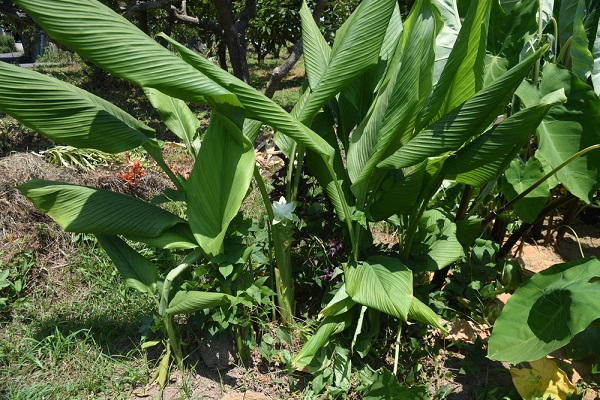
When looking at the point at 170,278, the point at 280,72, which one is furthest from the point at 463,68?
the point at 280,72

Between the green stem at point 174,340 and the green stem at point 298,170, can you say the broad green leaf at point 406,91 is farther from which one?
the green stem at point 174,340

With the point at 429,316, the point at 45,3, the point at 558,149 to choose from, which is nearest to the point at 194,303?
the point at 429,316

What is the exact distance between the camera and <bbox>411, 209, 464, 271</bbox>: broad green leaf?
191 centimetres

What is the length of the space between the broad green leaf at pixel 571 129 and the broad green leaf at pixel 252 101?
926 mm

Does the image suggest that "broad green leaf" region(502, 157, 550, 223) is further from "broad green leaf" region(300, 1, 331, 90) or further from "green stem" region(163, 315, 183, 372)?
"green stem" region(163, 315, 183, 372)

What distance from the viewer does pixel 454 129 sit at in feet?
5.04

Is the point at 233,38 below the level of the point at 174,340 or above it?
above

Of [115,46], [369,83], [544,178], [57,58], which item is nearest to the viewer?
[115,46]

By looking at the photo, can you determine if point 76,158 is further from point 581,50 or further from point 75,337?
point 581,50

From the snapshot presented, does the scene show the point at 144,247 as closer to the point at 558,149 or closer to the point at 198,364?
the point at 198,364

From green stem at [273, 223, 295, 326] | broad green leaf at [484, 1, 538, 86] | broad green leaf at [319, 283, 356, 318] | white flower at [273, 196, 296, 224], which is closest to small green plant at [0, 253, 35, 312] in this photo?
green stem at [273, 223, 295, 326]

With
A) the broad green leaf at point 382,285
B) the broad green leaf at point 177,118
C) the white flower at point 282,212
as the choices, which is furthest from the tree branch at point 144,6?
the broad green leaf at point 382,285

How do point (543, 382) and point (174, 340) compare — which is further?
point (174, 340)

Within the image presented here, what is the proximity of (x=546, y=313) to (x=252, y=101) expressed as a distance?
3.88 ft
